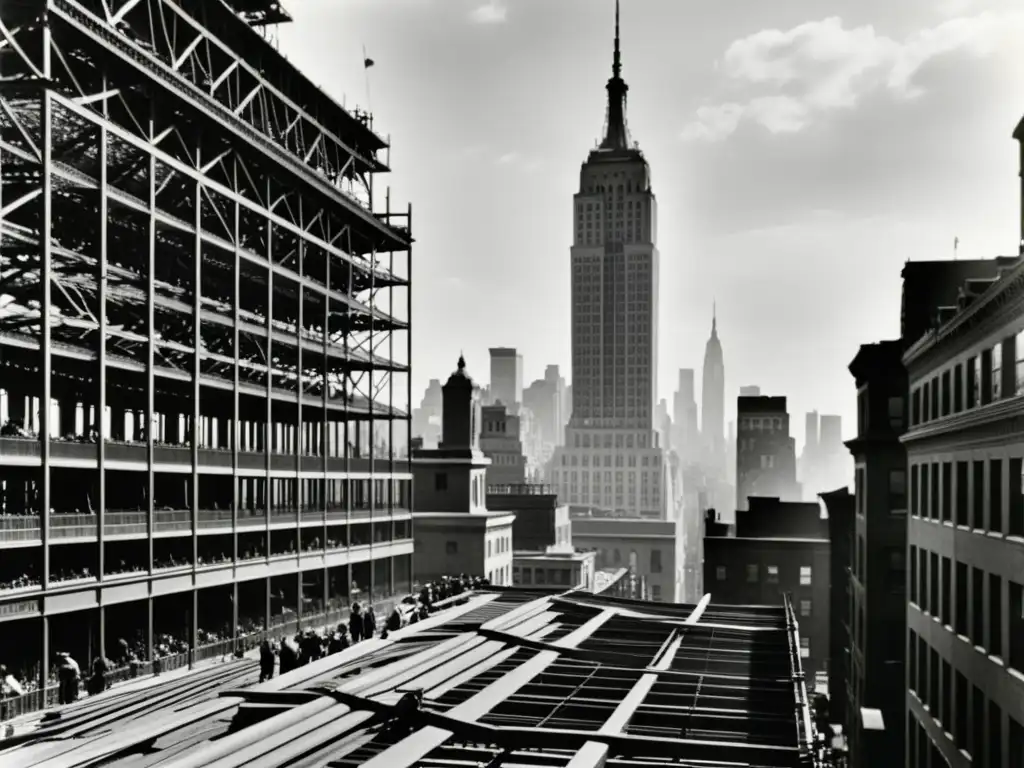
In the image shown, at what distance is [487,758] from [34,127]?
38.4 metres

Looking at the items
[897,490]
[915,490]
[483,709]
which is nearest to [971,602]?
[915,490]

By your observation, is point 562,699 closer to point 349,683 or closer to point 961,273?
point 349,683

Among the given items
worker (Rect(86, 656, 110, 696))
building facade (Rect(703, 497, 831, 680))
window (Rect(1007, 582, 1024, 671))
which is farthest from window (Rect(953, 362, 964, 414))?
building facade (Rect(703, 497, 831, 680))

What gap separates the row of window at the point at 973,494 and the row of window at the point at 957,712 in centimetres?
456

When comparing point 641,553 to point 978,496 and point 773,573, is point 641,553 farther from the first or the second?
point 978,496

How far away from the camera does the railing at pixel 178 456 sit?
37406mm

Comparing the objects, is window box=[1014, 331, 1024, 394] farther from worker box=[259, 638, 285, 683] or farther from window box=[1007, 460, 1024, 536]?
worker box=[259, 638, 285, 683]

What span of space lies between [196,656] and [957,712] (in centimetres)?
2774

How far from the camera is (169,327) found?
194ft

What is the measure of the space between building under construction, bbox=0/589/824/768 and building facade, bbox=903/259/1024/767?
204 inches

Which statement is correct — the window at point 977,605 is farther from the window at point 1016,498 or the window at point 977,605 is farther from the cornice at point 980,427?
the cornice at point 980,427

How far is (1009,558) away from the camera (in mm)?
27609

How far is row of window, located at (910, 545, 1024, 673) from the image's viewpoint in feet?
88.5

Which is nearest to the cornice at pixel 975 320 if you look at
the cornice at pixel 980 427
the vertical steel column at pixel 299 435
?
the cornice at pixel 980 427
